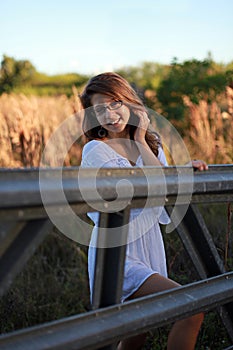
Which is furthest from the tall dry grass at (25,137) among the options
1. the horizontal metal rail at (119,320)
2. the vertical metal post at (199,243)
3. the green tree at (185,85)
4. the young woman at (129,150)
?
the horizontal metal rail at (119,320)

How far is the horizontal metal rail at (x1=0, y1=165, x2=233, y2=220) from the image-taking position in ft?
3.89

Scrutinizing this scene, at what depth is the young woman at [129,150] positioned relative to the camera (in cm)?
235

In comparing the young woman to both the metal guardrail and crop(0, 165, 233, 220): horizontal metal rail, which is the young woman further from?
crop(0, 165, 233, 220): horizontal metal rail

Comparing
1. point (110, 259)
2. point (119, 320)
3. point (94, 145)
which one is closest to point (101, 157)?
point (94, 145)

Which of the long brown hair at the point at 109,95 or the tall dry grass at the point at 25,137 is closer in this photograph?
the long brown hair at the point at 109,95

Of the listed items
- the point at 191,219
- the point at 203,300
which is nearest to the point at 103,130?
the point at 191,219

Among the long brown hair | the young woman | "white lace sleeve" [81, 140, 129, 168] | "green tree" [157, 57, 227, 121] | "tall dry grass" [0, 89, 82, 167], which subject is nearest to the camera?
the young woman

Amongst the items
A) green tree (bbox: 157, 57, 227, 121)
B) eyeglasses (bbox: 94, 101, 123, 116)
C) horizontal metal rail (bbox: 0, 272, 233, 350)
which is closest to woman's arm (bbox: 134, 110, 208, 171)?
eyeglasses (bbox: 94, 101, 123, 116)

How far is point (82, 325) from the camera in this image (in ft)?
4.54

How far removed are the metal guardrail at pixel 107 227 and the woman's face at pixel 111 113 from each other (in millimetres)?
814

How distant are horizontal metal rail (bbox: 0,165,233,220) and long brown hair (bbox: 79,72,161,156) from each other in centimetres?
94

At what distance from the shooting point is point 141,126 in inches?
107

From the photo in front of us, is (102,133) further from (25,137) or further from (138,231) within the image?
(25,137)

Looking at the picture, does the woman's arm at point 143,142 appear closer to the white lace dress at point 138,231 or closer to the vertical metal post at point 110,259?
the white lace dress at point 138,231
